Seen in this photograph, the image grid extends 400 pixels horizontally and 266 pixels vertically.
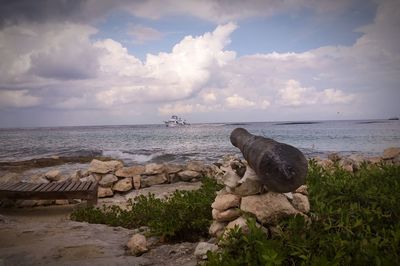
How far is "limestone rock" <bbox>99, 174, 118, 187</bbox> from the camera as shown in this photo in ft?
37.6

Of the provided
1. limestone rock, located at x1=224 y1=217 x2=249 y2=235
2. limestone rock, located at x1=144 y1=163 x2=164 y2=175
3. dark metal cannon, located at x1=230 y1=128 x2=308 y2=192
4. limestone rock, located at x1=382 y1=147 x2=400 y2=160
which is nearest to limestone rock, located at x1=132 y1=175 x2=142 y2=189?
limestone rock, located at x1=144 y1=163 x2=164 y2=175

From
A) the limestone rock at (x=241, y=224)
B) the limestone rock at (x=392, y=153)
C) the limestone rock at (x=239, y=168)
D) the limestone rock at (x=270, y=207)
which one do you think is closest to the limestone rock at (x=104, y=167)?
the limestone rock at (x=239, y=168)

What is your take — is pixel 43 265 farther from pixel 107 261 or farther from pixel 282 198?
pixel 282 198

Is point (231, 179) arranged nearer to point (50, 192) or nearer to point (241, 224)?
point (241, 224)

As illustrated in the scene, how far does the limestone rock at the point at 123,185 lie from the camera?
11.5 metres

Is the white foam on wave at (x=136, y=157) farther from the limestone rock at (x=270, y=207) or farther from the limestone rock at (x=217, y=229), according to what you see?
the limestone rock at (x=270, y=207)

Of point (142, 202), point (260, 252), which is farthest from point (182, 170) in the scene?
point (260, 252)

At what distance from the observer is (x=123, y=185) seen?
11.6 metres

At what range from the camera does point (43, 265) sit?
4.59 m

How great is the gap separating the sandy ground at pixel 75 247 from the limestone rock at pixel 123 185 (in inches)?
156

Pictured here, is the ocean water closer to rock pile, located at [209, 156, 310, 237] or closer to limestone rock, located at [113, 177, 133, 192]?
limestone rock, located at [113, 177, 133, 192]

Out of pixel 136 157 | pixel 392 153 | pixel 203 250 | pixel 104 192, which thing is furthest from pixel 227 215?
pixel 136 157

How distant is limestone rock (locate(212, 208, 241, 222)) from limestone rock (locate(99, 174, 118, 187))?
7.29 meters

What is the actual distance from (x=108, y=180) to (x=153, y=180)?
1713 millimetres
